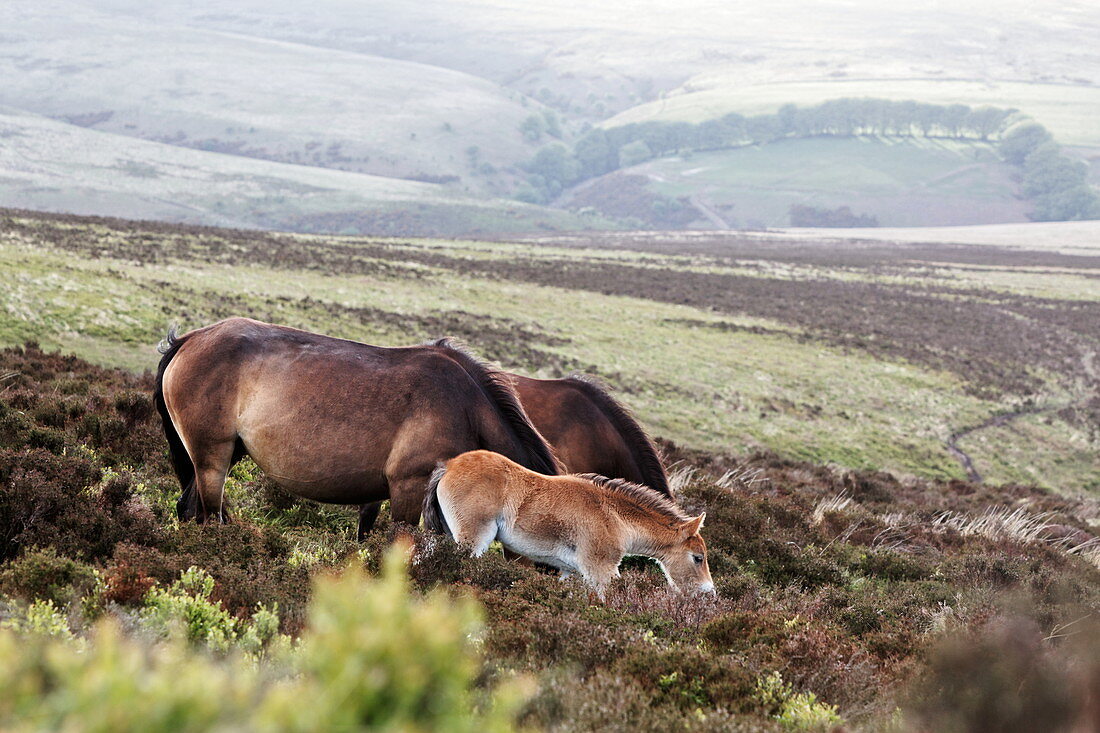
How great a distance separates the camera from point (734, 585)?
7145 millimetres

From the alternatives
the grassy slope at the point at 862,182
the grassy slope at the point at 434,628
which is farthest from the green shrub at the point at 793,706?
the grassy slope at the point at 862,182

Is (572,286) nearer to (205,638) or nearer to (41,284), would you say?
(41,284)

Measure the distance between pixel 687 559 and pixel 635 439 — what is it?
2430 millimetres

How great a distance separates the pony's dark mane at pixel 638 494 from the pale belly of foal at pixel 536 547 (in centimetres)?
67

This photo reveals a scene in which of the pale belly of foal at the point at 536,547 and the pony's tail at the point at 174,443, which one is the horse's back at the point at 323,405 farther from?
the pale belly of foal at the point at 536,547

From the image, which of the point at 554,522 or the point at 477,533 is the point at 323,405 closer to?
the point at 477,533

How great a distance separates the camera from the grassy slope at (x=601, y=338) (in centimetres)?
2264

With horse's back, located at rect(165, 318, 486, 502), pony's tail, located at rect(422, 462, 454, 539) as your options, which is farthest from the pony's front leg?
horse's back, located at rect(165, 318, 486, 502)

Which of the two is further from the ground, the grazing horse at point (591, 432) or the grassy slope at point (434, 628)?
the grassy slope at point (434, 628)

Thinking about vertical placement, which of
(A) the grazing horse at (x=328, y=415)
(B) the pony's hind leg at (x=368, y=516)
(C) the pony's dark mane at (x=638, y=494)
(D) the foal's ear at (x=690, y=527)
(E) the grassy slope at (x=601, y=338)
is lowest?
(E) the grassy slope at (x=601, y=338)

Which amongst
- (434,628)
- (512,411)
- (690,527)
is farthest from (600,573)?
(434,628)

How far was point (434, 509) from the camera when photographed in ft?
21.7

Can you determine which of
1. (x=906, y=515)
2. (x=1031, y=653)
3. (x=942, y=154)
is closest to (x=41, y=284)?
(x=906, y=515)

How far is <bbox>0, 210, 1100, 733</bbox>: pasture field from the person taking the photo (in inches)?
67.3
